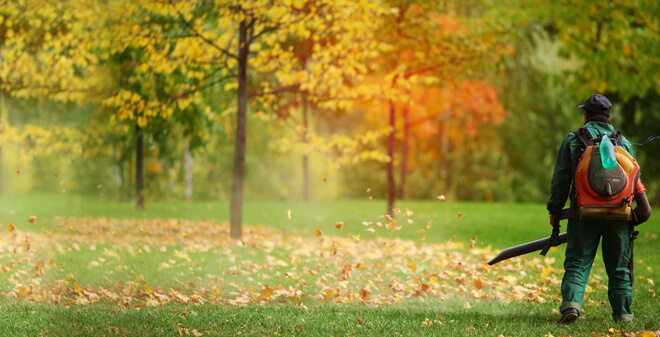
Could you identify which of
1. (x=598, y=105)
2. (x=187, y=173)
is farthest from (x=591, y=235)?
(x=187, y=173)

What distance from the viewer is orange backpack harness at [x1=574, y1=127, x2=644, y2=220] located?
5051 millimetres

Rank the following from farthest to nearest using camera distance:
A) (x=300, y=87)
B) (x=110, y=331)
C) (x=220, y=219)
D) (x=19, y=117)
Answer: (x=220, y=219) → (x=19, y=117) → (x=300, y=87) → (x=110, y=331)

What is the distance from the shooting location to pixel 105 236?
1041 cm

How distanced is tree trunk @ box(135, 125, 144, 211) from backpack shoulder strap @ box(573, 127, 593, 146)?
32.5 ft

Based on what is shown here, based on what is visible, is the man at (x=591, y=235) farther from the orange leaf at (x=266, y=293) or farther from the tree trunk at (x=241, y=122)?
the tree trunk at (x=241, y=122)

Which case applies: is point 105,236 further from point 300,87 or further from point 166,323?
point 166,323

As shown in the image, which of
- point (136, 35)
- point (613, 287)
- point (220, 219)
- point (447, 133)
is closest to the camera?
point (613, 287)

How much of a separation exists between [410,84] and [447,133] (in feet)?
37.8

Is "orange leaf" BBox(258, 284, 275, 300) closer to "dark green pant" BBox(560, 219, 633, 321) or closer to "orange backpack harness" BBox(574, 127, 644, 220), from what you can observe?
"dark green pant" BBox(560, 219, 633, 321)

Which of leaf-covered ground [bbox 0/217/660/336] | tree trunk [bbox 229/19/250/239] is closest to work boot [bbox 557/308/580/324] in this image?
leaf-covered ground [bbox 0/217/660/336]

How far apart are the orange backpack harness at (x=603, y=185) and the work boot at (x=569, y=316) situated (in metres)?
0.75

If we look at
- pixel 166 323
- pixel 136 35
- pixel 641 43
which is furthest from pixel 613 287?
pixel 641 43

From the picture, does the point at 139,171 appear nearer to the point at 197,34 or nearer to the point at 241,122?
the point at 241,122

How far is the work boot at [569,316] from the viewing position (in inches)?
204
